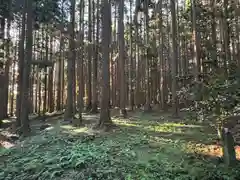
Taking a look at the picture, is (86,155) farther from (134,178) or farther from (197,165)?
(197,165)

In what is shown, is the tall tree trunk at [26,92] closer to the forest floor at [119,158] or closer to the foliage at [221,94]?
the forest floor at [119,158]

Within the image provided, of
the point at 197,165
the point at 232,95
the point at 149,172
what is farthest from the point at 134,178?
the point at 232,95

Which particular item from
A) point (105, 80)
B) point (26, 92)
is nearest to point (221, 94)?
point (105, 80)

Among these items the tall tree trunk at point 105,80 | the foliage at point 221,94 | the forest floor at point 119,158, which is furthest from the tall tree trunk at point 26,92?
the foliage at point 221,94

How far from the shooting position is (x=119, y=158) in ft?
28.9

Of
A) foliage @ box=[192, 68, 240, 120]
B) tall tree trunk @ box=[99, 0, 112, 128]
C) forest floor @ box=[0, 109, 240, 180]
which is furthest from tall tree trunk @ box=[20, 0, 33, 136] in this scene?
foliage @ box=[192, 68, 240, 120]

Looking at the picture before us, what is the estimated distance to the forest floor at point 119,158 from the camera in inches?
291

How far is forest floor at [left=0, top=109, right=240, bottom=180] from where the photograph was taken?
7.38 m

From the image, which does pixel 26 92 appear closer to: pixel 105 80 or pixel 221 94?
pixel 105 80

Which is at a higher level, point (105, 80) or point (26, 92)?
point (105, 80)

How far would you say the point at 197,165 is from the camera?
7.68 metres

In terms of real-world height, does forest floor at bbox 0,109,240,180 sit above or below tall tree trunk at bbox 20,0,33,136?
below

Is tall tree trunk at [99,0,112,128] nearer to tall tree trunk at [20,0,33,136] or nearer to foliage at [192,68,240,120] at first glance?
tall tree trunk at [20,0,33,136]

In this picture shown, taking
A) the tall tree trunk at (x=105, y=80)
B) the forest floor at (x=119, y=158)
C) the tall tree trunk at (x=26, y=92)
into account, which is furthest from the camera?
the tall tree trunk at (x=26, y=92)
